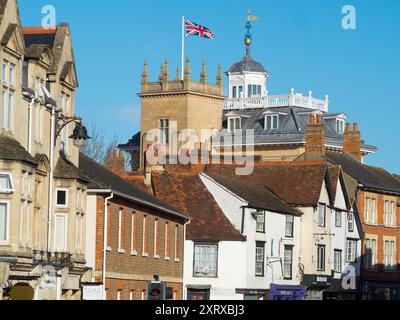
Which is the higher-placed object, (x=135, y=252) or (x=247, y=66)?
(x=247, y=66)

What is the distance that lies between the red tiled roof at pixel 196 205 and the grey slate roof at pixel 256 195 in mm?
1322

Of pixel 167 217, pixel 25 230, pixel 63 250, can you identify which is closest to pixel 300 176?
pixel 167 217

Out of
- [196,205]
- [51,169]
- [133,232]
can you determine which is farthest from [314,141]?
[51,169]

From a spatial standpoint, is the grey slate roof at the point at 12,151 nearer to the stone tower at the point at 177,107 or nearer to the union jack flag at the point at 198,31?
the union jack flag at the point at 198,31

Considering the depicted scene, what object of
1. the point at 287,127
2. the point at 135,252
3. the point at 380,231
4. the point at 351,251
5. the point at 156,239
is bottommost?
the point at 135,252

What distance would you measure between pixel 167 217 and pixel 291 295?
1627 cm

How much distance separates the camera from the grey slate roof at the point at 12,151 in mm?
32562

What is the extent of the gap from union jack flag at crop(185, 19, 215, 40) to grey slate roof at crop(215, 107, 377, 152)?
21275 mm

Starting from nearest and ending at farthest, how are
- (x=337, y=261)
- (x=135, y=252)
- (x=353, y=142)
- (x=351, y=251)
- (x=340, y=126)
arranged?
1. (x=135, y=252)
2. (x=337, y=261)
3. (x=351, y=251)
4. (x=353, y=142)
5. (x=340, y=126)

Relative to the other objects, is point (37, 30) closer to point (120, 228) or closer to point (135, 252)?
point (120, 228)

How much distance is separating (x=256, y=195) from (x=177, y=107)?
6393 centimetres

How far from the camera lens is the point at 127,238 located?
4684 cm

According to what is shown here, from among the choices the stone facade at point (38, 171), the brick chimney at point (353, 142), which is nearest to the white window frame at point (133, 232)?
the stone facade at point (38, 171)

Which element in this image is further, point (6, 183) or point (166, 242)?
point (166, 242)
